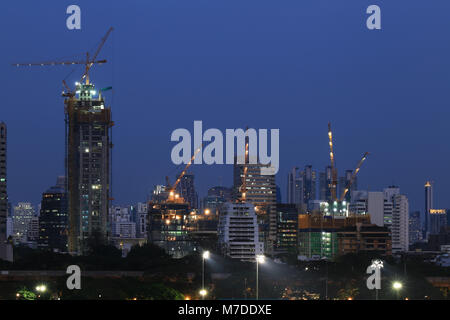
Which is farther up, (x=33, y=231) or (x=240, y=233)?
(x=240, y=233)

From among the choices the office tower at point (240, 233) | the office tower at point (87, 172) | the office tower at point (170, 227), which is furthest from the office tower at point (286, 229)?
the office tower at point (87, 172)

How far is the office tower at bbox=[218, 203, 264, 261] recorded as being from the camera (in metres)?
134

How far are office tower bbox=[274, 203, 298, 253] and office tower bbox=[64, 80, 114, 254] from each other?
38239 millimetres

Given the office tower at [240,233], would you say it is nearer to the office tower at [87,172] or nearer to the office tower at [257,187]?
the office tower at [87,172]

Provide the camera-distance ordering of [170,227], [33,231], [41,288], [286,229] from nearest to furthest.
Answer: [41,288] < [170,227] < [286,229] < [33,231]

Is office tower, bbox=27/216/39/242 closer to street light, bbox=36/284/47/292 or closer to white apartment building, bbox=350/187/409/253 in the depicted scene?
white apartment building, bbox=350/187/409/253

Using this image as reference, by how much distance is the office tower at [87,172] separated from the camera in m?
136

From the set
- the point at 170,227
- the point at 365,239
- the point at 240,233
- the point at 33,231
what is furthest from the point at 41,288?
the point at 33,231

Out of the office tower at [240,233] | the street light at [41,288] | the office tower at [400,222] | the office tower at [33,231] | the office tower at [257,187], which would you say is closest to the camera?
the street light at [41,288]

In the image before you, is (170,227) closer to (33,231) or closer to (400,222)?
(33,231)

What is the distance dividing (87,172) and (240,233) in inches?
935

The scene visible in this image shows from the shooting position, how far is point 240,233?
13575 centimetres

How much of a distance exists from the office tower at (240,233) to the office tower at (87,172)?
56.3 feet
